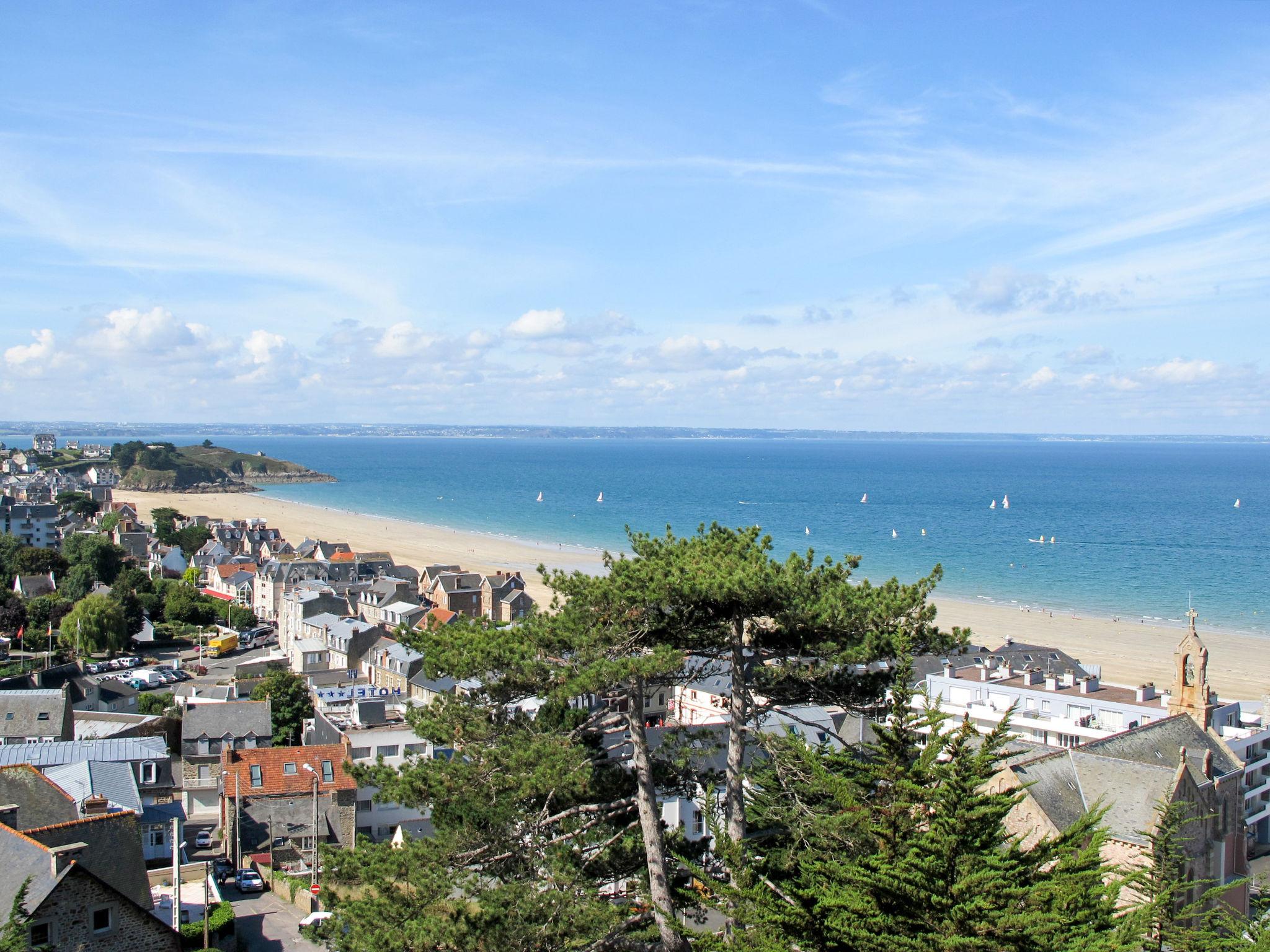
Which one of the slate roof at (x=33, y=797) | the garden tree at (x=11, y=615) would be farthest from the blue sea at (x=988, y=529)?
the slate roof at (x=33, y=797)

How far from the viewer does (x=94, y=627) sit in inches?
2312

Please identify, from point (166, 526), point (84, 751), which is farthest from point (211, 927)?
point (166, 526)

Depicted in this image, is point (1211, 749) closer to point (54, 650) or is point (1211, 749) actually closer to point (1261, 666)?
point (1261, 666)

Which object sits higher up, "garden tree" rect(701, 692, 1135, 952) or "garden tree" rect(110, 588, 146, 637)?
"garden tree" rect(701, 692, 1135, 952)

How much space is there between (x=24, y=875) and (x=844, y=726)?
26.6m

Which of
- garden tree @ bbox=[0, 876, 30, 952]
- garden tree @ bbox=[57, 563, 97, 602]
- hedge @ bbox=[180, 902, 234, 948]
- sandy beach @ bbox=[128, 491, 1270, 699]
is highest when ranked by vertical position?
garden tree @ bbox=[0, 876, 30, 952]

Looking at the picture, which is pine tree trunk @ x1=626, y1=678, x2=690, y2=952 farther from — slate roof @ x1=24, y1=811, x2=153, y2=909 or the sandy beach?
the sandy beach

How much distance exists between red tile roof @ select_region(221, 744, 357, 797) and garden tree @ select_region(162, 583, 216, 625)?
40.9 meters

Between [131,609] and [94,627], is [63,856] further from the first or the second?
[131,609]

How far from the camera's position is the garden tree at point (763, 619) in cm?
1418

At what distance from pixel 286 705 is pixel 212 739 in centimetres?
403

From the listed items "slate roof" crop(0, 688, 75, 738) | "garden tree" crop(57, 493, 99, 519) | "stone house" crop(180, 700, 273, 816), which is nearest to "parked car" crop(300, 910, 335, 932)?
"stone house" crop(180, 700, 273, 816)

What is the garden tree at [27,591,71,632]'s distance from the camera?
61812 millimetres

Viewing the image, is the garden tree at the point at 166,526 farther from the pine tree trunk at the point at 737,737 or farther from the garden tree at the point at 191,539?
the pine tree trunk at the point at 737,737
